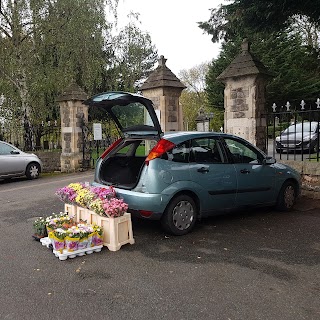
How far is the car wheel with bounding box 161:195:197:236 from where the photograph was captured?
5105 millimetres

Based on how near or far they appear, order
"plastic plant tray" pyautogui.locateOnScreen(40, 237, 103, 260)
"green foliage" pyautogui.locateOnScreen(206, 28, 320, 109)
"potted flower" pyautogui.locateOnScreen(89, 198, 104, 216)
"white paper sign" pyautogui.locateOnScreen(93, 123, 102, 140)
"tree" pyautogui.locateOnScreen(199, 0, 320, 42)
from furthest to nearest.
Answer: "green foliage" pyautogui.locateOnScreen(206, 28, 320, 109)
"white paper sign" pyautogui.locateOnScreen(93, 123, 102, 140)
"tree" pyautogui.locateOnScreen(199, 0, 320, 42)
"potted flower" pyautogui.locateOnScreen(89, 198, 104, 216)
"plastic plant tray" pyautogui.locateOnScreen(40, 237, 103, 260)

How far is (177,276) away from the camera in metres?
3.83

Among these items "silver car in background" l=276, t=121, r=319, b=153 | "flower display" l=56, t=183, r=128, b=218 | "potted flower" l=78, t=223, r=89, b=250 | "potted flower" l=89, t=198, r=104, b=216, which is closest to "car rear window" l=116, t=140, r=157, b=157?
"flower display" l=56, t=183, r=128, b=218

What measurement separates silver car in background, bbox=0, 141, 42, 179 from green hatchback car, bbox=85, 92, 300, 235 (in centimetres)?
692

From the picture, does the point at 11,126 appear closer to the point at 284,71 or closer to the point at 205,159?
the point at 205,159

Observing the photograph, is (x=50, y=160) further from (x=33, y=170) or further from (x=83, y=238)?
(x=83, y=238)

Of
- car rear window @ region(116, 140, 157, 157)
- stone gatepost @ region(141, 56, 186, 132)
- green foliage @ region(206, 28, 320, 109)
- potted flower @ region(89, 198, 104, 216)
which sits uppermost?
green foliage @ region(206, 28, 320, 109)

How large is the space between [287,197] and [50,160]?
1093 cm

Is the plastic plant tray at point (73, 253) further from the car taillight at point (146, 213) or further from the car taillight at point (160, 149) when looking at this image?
the car taillight at point (160, 149)

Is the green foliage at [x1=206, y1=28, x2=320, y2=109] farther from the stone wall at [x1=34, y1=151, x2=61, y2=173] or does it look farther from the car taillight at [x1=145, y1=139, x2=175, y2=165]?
the car taillight at [x1=145, y1=139, x2=175, y2=165]

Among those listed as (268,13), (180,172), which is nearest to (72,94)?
(268,13)

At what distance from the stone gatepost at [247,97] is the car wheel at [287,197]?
2.00 m

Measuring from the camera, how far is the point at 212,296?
336 centimetres

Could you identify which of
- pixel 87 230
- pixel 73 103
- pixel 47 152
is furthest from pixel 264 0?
pixel 47 152
